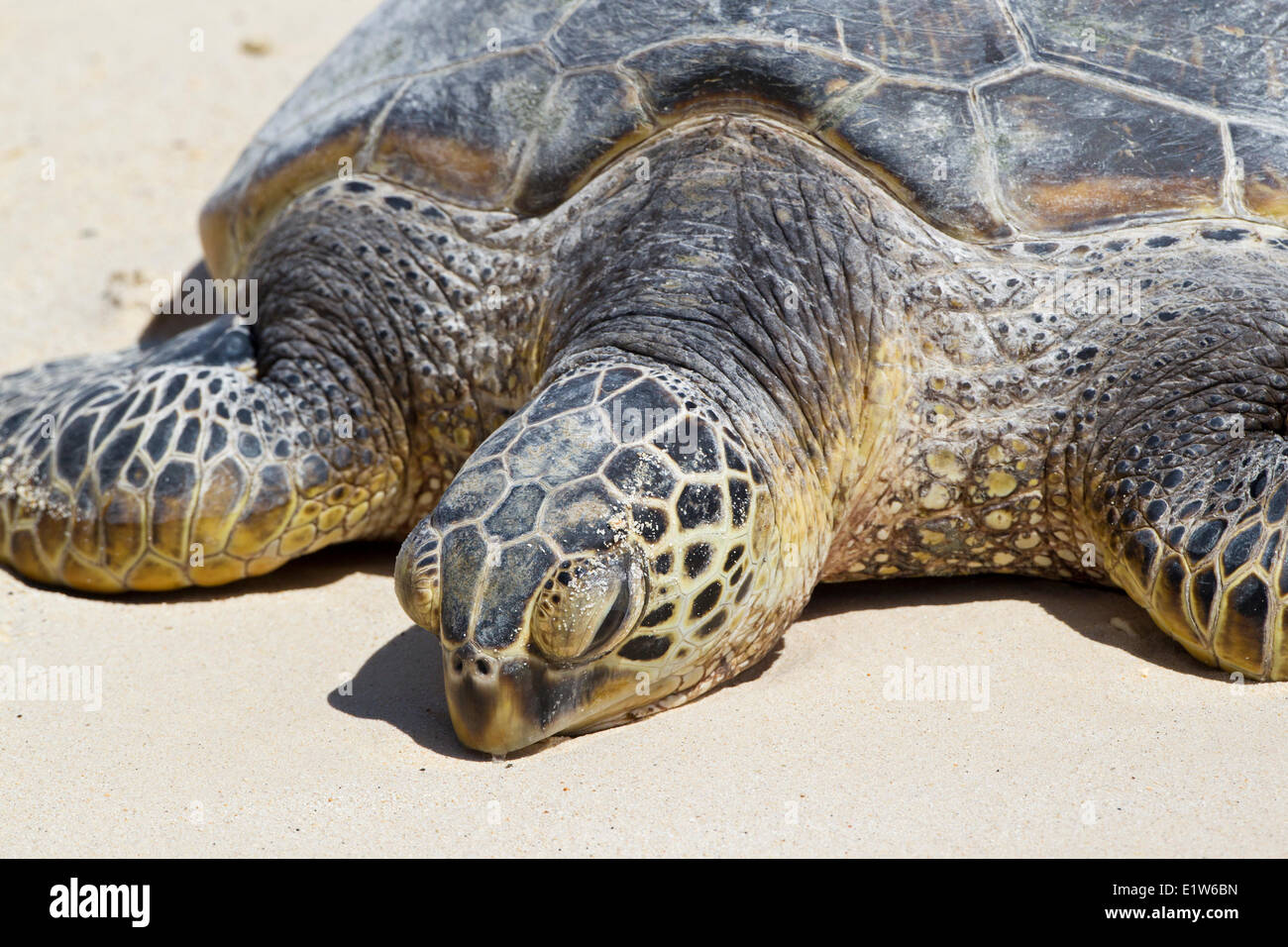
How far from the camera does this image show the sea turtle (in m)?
2.68

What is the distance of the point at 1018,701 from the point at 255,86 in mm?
6040

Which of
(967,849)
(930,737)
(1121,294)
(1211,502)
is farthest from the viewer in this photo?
(1121,294)

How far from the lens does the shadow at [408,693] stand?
2.77 meters

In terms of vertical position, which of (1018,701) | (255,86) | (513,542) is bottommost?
(1018,701)

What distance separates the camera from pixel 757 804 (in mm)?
2420

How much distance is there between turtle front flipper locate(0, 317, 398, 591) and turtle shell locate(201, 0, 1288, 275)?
2.54 ft

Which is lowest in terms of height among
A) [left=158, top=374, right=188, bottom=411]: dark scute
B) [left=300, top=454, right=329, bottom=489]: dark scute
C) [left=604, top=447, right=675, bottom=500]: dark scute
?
[left=604, top=447, right=675, bottom=500]: dark scute

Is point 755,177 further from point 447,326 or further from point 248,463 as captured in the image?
point 248,463

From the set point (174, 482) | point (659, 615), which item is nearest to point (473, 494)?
point (659, 615)

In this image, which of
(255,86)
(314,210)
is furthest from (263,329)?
(255,86)

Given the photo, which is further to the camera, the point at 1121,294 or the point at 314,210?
the point at 314,210

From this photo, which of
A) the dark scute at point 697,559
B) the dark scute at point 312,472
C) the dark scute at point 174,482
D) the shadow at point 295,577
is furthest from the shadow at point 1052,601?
the dark scute at point 174,482

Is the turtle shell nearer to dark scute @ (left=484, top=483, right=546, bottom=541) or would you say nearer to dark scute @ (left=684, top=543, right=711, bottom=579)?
dark scute @ (left=684, top=543, right=711, bottom=579)

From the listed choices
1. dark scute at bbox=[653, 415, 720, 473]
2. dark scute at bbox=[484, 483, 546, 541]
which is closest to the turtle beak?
dark scute at bbox=[484, 483, 546, 541]
